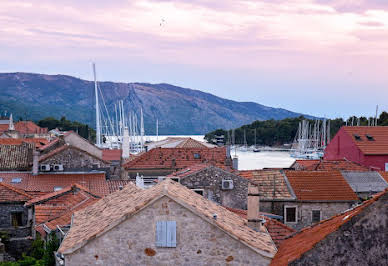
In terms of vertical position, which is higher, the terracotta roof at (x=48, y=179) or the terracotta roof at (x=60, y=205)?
the terracotta roof at (x=60, y=205)

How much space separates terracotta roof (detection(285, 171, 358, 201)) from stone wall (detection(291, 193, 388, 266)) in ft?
69.1

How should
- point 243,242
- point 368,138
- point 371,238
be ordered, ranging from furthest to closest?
point 368,138, point 243,242, point 371,238

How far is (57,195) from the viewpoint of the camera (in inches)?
1222

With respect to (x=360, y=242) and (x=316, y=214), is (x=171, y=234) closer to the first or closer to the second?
(x=360, y=242)

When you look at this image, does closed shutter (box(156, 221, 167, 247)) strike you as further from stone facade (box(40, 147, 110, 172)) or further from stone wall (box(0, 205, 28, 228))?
stone facade (box(40, 147, 110, 172))

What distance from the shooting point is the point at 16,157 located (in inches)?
2168

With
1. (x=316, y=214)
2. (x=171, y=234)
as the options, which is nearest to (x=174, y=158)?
(x=316, y=214)

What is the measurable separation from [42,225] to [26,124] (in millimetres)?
109516

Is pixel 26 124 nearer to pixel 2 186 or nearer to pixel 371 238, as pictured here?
pixel 2 186

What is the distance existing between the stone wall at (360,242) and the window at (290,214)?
68.0ft

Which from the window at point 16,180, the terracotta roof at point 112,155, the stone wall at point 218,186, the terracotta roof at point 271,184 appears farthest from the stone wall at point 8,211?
the terracotta roof at point 112,155

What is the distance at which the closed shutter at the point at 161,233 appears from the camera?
13969 millimetres

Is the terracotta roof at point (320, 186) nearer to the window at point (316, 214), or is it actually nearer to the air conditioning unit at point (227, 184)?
the window at point (316, 214)

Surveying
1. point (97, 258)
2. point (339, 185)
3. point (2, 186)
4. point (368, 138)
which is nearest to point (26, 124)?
point (368, 138)
